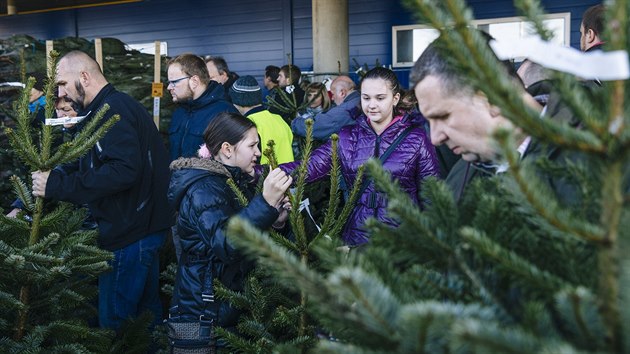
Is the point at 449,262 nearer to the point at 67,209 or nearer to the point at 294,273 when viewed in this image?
the point at 294,273

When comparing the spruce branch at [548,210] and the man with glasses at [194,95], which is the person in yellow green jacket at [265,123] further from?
the spruce branch at [548,210]

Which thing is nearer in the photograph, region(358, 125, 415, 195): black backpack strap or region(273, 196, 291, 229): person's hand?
region(273, 196, 291, 229): person's hand

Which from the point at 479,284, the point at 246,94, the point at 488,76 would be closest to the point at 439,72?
the point at 479,284

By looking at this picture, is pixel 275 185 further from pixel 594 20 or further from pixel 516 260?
pixel 594 20

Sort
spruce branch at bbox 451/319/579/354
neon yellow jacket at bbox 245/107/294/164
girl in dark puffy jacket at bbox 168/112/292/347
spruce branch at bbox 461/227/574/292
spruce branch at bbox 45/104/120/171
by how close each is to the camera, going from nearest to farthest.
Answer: spruce branch at bbox 451/319/579/354, spruce branch at bbox 461/227/574/292, girl in dark puffy jacket at bbox 168/112/292/347, spruce branch at bbox 45/104/120/171, neon yellow jacket at bbox 245/107/294/164

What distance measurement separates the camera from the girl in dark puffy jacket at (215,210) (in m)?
3.24

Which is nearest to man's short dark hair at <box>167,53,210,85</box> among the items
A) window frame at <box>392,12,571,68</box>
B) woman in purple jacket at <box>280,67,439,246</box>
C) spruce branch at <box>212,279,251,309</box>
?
woman in purple jacket at <box>280,67,439,246</box>

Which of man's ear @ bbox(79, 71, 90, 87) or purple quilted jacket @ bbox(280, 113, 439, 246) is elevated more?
man's ear @ bbox(79, 71, 90, 87)

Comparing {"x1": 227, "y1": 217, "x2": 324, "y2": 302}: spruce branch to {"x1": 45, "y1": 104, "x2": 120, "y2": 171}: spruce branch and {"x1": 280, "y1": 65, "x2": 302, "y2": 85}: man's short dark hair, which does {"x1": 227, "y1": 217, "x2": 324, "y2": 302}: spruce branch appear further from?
{"x1": 280, "y1": 65, "x2": 302, "y2": 85}: man's short dark hair

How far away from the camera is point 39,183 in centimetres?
378

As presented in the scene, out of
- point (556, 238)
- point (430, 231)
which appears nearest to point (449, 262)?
point (430, 231)

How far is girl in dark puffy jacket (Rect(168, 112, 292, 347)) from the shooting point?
10.6 ft

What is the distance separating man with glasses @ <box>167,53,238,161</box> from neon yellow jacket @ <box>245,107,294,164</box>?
1.44 ft

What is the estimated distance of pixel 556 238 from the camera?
1235mm
